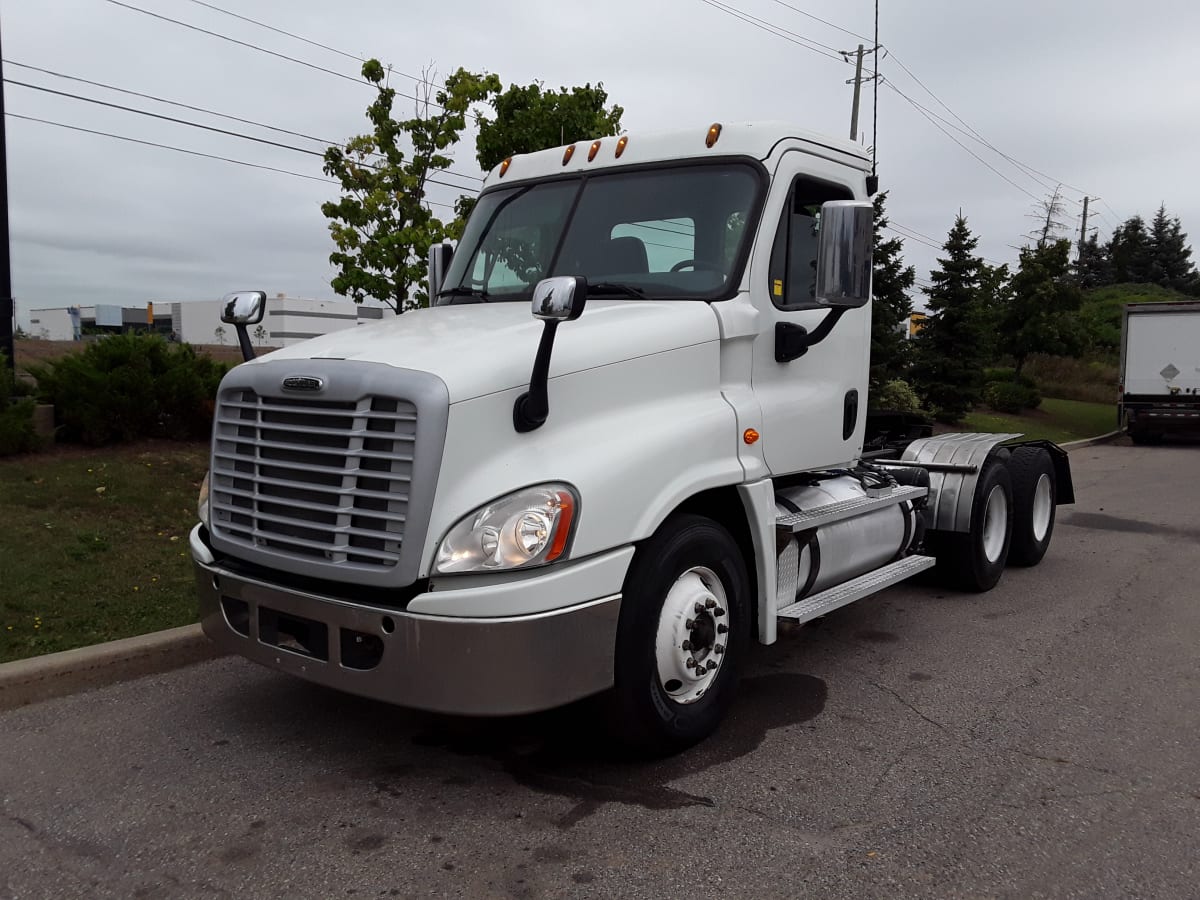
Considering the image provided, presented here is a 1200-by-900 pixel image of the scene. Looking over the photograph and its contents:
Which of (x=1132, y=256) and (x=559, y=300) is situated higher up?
(x=1132, y=256)

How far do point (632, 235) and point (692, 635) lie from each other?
1947 mm

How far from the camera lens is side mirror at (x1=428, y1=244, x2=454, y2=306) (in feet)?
18.3

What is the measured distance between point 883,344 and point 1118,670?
17253mm

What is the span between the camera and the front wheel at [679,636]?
3658 mm

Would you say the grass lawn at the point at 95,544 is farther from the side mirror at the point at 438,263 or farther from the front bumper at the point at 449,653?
the side mirror at the point at 438,263

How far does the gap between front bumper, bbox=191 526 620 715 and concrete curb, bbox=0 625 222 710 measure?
4.73 ft

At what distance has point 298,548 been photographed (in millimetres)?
3648

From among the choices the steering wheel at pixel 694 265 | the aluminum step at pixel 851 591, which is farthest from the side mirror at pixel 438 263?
the aluminum step at pixel 851 591

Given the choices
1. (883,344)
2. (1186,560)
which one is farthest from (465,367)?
(883,344)

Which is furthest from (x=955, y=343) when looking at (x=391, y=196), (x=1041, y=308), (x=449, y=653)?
(x=449, y=653)

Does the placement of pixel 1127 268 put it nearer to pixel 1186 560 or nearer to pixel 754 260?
pixel 1186 560

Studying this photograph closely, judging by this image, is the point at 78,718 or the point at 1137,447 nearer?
the point at 78,718

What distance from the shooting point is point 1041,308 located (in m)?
29.0

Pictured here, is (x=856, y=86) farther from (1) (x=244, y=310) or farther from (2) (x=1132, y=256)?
(2) (x=1132, y=256)
